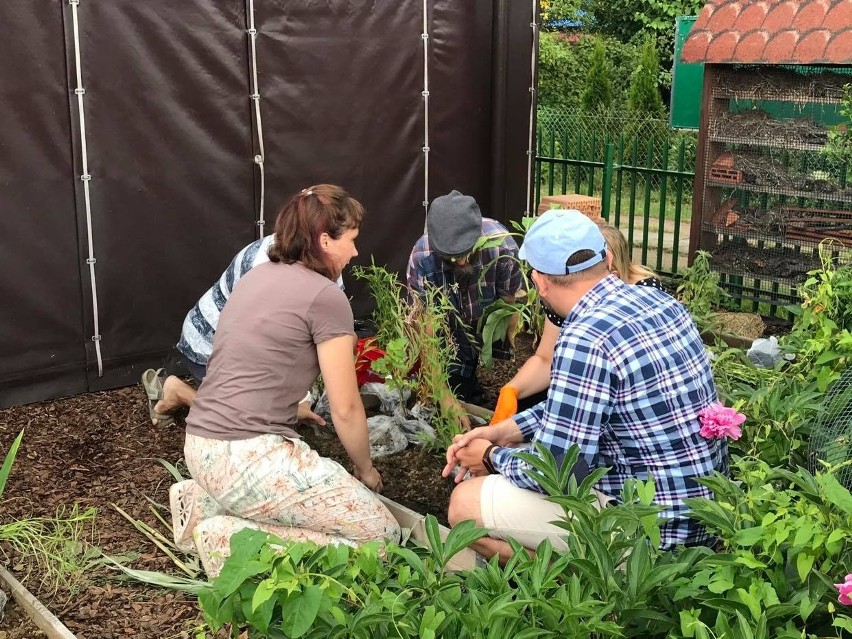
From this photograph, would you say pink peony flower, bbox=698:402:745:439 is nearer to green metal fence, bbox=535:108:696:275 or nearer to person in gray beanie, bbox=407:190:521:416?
person in gray beanie, bbox=407:190:521:416

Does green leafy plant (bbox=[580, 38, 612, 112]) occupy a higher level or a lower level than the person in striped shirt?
higher

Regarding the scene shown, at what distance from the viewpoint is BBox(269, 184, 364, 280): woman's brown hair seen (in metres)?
3.52

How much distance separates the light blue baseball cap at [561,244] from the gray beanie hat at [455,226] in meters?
1.57

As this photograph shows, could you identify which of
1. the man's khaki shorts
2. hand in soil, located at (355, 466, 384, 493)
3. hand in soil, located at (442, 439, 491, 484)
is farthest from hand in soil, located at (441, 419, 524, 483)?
hand in soil, located at (355, 466, 384, 493)

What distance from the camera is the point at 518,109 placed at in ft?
24.3

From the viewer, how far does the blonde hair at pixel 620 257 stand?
→ 333 centimetres

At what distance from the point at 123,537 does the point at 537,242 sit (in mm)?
2155

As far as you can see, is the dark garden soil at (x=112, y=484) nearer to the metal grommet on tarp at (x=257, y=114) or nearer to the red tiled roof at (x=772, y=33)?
the metal grommet on tarp at (x=257, y=114)

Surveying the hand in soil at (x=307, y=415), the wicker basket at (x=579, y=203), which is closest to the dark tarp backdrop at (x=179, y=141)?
the wicker basket at (x=579, y=203)

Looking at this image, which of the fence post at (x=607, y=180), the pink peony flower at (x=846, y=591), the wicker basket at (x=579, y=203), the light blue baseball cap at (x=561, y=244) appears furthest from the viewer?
the fence post at (x=607, y=180)

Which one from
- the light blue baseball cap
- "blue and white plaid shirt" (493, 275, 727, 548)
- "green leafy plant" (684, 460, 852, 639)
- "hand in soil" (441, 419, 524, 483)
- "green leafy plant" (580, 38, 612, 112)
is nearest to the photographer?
"green leafy plant" (684, 460, 852, 639)

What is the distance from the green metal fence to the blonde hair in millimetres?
3723

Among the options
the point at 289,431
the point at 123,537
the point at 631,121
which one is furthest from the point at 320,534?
the point at 631,121

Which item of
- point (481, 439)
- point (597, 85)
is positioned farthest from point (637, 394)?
point (597, 85)
